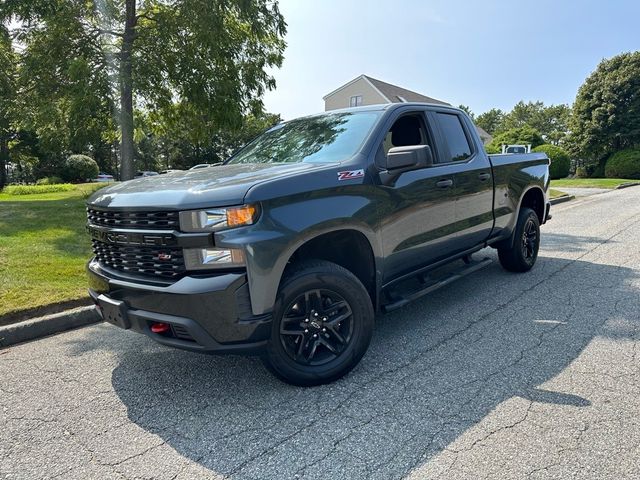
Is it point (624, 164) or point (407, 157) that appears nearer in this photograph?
point (407, 157)

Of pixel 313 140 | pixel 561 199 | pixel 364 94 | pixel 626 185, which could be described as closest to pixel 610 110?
pixel 626 185

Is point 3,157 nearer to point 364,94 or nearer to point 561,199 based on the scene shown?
point 364,94

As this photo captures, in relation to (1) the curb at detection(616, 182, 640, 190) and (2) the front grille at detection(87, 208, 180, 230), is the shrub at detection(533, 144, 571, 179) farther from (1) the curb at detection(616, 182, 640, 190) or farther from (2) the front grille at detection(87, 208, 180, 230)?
(2) the front grille at detection(87, 208, 180, 230)

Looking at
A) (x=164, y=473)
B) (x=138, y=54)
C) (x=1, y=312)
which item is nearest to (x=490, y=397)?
(x=164, y=473)

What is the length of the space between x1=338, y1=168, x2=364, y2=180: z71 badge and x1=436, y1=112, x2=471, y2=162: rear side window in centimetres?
139

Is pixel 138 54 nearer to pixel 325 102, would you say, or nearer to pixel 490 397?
pixel 490 397

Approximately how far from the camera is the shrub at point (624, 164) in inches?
1186

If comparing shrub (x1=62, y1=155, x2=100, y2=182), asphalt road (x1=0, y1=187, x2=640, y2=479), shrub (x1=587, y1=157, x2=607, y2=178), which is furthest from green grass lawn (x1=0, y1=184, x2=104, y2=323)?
shrub (x1=587, y1=157, x2=607, y2=178)

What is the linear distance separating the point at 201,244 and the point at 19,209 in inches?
368

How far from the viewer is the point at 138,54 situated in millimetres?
12094

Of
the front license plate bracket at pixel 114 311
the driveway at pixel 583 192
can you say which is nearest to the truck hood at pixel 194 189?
the front license plate bracket at pixel 114 311

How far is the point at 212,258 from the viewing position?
2627 mm

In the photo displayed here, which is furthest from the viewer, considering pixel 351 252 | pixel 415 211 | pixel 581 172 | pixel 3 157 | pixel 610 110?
pixel 581 172

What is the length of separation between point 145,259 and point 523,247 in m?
4.56
